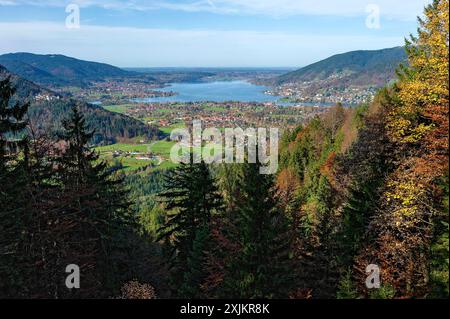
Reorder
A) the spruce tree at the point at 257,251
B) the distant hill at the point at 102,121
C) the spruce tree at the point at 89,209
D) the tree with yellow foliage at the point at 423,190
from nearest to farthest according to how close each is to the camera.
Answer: the tree with yellow foliage at the point at 423,190 → the spruce tree at the point at 257,251 → the spruce tree at the point at 89,209 → the distant hill at the point at 102,121

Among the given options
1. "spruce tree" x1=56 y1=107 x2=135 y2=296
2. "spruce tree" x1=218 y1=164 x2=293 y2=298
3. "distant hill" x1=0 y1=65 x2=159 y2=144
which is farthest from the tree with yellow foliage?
"distant hill" x1=0 y1=65 x2=159 y2=144

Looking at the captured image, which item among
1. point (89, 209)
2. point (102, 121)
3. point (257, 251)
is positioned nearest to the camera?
point (257, 251)

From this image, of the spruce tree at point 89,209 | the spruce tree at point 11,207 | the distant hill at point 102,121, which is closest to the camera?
the spruce tree at point 11,207

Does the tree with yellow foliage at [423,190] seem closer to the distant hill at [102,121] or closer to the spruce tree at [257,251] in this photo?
the spruce tree at [257,251]

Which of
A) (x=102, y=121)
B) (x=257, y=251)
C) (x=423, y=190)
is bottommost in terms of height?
(x=257, y=251)

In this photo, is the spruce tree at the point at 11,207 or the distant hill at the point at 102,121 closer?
the spruce tree at the point at 11,207

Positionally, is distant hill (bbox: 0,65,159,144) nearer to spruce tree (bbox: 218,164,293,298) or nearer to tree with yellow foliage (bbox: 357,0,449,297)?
spruce tree (bbox: 218,164,293,298)

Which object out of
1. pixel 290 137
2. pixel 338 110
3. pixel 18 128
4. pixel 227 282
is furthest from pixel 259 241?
pixel 290 137

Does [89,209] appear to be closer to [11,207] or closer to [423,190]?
[11,207]

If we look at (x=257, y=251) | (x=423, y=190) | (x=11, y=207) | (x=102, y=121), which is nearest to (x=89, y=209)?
(x=11, y=207)

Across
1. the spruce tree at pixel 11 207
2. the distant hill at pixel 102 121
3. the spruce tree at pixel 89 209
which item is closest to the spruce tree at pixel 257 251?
the spruce tree at pixel 89 209

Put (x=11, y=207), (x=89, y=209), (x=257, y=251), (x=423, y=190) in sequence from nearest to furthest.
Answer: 1. (x=423, y=190)
2. (x=257, y=251)
3. (x=11, y=207)
4. (x=89, y=209)

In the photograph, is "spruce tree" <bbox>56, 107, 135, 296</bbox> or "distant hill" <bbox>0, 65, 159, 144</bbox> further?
"distant hill" <bbox>0, 65, 159, 144</bbox>
